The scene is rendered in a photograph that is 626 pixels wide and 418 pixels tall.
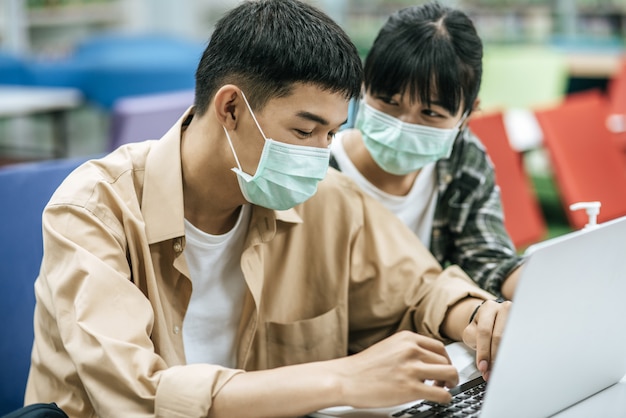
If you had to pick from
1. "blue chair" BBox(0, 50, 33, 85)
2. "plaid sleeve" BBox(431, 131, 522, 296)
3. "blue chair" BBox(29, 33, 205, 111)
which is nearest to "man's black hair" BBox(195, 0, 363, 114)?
"plaid sleeve" BBox(431, 131, 522, 296)

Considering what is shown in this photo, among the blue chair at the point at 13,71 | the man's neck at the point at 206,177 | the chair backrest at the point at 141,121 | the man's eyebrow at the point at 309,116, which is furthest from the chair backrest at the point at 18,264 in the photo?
the blue chair at the point at 13,71

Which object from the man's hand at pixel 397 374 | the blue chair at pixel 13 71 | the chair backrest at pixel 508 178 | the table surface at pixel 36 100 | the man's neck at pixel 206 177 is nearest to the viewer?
the man's hand at pixel 397 374

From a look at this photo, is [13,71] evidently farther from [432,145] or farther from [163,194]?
[163,194]

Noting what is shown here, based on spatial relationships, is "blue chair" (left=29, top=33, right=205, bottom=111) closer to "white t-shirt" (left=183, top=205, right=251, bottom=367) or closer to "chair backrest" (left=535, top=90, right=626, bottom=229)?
"chair backrest" (left=535, top=90, right=626, bottom=229)

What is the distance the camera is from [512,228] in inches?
112

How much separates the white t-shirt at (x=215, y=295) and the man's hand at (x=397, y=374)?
0.40 m

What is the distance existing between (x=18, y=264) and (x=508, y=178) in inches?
67.5

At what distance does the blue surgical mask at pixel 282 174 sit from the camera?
1.34 m

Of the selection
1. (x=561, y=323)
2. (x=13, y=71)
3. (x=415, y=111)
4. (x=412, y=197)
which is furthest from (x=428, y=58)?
(x=13, y=71)

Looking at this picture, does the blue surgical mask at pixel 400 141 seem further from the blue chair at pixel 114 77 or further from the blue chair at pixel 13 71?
the blue chair at pixel 13 71

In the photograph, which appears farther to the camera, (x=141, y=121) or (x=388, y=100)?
(x=141, y=121)

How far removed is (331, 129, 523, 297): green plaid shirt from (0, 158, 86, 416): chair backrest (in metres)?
0.64

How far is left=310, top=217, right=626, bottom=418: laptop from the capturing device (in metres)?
0.96

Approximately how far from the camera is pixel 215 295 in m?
1.50
